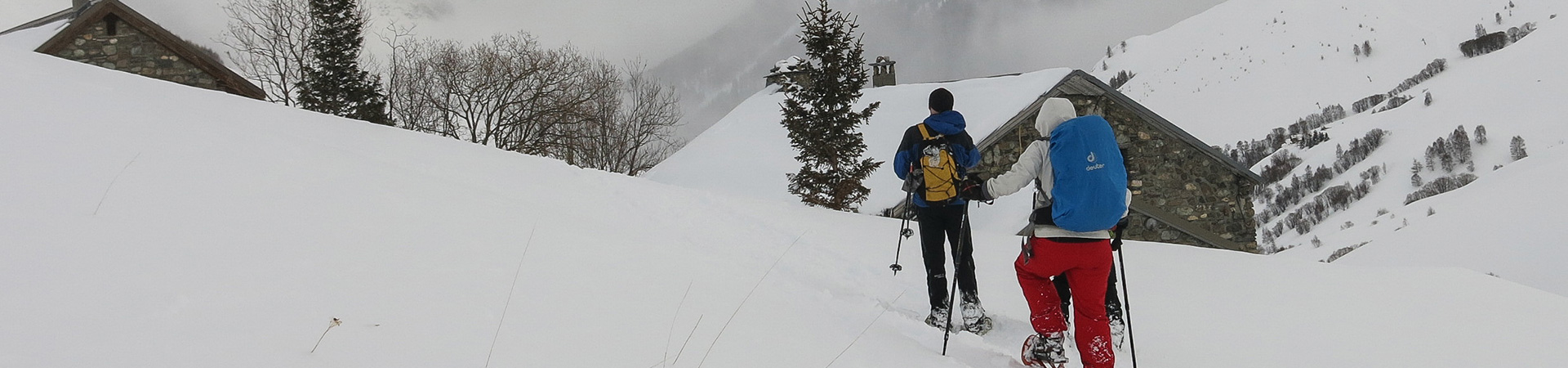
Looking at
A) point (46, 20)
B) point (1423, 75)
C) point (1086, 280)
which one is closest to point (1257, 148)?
point (1423, 75)

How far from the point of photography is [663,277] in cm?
419

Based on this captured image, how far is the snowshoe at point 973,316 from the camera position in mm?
4949

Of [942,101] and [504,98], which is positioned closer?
[942,101]

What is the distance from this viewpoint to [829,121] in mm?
16297

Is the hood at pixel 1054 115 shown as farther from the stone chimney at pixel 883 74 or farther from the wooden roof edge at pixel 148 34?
the stone chimney at pixel 883 74

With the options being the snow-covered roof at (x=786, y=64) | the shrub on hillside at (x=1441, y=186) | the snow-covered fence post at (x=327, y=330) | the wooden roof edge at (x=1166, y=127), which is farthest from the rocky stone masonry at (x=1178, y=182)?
the shrub on hillside at (x=1441, y=186)

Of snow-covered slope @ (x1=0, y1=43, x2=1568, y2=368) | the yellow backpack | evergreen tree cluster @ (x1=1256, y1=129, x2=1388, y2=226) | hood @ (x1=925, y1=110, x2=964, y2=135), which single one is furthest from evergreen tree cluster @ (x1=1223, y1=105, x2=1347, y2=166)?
the yellow backpack

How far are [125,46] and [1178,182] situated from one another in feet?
76.5

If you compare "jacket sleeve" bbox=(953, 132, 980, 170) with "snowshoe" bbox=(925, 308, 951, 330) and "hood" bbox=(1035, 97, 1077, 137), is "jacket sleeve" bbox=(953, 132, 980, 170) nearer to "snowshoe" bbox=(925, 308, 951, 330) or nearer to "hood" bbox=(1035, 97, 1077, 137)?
"hood" bbox=(1035, 97, 1077, 137)

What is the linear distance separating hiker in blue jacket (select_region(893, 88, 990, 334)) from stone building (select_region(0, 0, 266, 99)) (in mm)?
19338

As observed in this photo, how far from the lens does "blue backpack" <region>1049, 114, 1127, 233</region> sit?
12.4 ft

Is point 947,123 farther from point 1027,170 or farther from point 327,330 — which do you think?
point 327,330

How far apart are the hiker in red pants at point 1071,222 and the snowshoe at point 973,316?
717mm

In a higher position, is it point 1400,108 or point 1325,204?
point 1400,108
